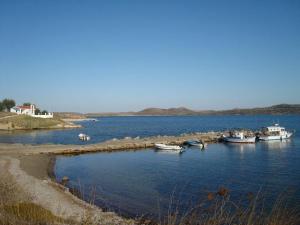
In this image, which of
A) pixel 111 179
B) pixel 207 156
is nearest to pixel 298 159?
pixel 207 156

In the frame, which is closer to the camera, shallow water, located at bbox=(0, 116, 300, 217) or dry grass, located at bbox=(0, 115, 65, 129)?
shallow water, located at bbox=(0, 116, 300, 217)

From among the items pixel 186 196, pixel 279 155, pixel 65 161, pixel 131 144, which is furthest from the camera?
pixel 131 144

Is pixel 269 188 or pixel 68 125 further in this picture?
pixel 68 125

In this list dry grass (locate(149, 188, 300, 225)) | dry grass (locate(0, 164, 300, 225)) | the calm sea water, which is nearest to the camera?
dry grass (locate(149, 188, 300, 225))

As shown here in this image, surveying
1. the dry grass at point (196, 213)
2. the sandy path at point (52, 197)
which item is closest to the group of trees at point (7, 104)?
the sandy path at point (52, 197)

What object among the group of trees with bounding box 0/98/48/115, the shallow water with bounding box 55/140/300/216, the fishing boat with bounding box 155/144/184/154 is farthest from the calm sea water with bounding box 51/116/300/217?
the group of trees with bounding box 0/98/48/115

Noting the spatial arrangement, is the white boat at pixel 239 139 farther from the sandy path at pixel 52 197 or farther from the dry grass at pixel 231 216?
the dry grass at pixel 231 216

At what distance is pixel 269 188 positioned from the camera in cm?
2855

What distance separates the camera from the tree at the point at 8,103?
151m

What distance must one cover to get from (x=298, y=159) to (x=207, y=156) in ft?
39.8

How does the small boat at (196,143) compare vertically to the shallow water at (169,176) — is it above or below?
above

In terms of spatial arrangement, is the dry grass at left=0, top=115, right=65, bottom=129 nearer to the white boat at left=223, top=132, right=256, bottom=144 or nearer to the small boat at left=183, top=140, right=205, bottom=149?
the small boat at left=183, top=140, right=205, bottom=149

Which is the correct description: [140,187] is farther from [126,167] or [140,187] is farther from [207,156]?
[207,156]

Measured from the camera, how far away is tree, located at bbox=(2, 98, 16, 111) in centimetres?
15125
